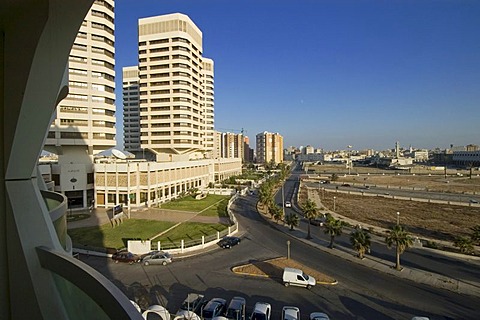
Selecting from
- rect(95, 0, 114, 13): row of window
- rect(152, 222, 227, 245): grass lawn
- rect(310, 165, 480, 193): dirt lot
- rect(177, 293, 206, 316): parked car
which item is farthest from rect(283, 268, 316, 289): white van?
rect(310, 165, 480, 193): dirt lot

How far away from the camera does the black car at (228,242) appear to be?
978 inches

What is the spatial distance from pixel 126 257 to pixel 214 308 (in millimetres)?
10148

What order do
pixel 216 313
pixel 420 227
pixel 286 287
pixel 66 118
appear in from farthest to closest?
pixel 66 118 < pixel 420 227 < pixel 286 287 < pixel 216 313

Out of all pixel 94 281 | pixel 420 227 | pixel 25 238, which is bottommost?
pixel 420 227

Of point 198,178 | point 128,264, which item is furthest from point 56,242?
point 198,178

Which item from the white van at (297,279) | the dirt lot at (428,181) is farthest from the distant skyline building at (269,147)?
the white van at (297,279)

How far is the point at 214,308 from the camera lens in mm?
13969

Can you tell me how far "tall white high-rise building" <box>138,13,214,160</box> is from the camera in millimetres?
55750

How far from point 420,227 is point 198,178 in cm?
4153

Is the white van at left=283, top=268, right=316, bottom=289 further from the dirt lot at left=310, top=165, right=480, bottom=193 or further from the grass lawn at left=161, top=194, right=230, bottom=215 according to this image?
the dirt lot at left=310, top=165, right=480, bottom=193

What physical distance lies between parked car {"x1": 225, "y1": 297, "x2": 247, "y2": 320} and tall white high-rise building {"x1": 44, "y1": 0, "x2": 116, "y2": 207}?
114 ft

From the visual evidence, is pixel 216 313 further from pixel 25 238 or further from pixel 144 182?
pixel 144 182

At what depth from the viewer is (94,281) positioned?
4633 mm

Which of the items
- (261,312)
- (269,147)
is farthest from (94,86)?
(269,147)
